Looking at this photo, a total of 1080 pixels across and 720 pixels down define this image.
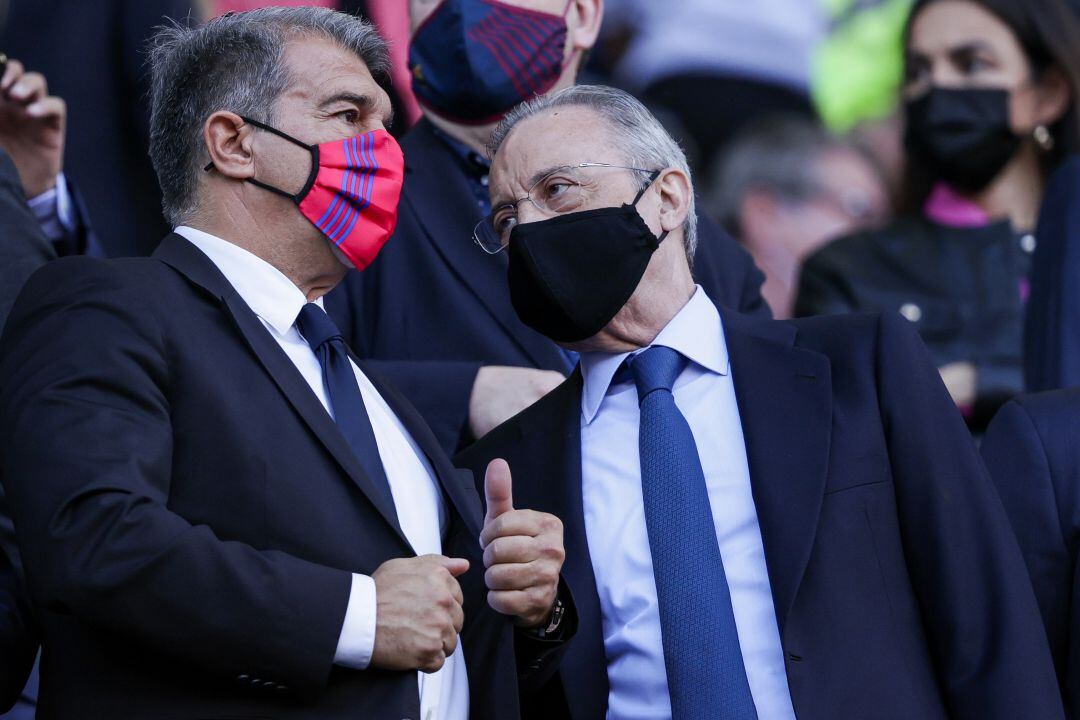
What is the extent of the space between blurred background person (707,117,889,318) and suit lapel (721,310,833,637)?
227 cm

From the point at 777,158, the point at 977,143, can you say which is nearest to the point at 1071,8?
the point at 977,143

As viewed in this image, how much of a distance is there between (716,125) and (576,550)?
2.80m

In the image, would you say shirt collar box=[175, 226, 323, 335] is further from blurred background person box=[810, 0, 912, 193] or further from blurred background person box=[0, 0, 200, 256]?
blurred background person box=[810, 0, 912, 193]

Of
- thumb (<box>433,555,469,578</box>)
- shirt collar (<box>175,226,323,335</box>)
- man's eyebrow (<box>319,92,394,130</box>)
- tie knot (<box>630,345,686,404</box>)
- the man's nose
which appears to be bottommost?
thumb (<box>433,555,469,578</box>)

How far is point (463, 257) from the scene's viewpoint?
372 cm

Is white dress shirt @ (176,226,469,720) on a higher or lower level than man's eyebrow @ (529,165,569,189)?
lower

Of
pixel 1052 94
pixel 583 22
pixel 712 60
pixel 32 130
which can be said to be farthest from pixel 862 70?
pixel 32 130

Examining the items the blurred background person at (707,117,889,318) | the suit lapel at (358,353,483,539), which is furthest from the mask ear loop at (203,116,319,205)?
the blurred background person at (707,117,889,318)

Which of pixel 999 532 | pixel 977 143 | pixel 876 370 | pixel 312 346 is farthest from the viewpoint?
pixel 977 143

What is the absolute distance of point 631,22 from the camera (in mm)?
5285

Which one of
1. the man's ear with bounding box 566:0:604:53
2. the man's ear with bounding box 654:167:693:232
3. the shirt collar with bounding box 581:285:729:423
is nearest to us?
the shirt collar with bounding box 581:285:729:423

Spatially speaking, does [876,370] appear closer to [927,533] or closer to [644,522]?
[927,533]

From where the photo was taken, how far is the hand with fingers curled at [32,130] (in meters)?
3.67

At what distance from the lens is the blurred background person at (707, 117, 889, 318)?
5406 millimetres
